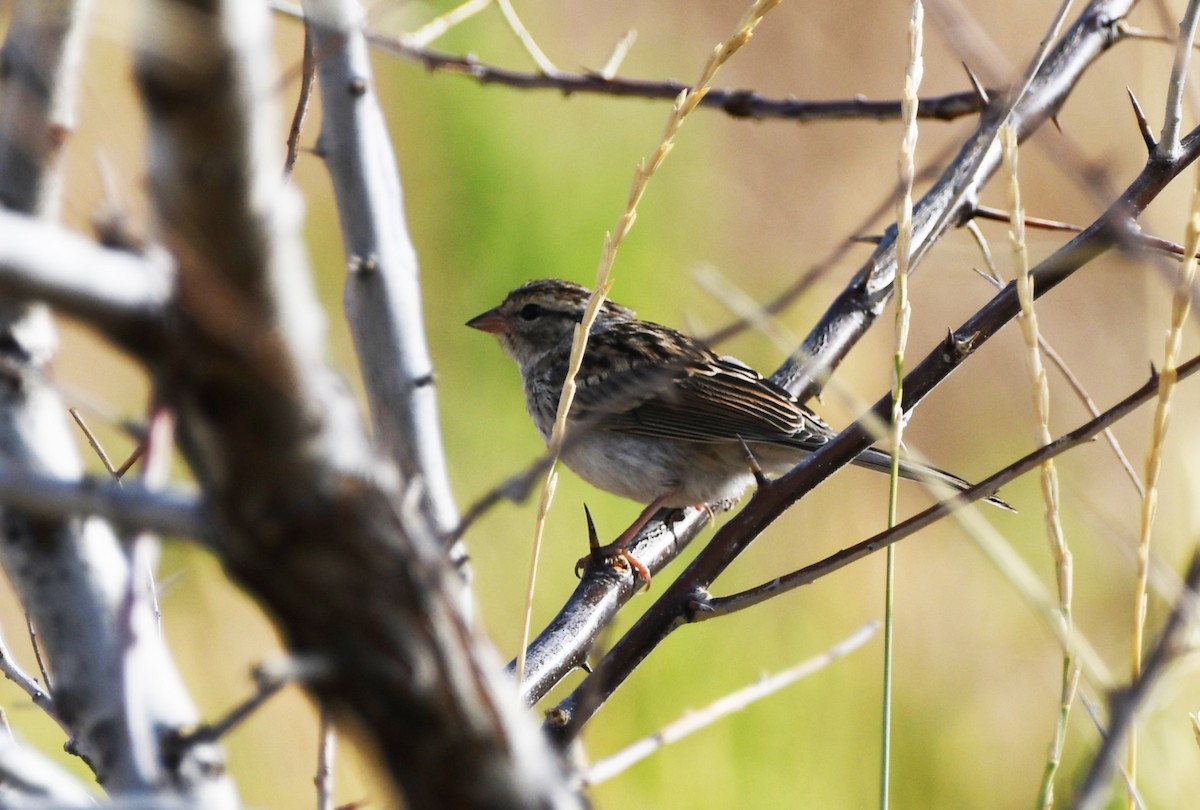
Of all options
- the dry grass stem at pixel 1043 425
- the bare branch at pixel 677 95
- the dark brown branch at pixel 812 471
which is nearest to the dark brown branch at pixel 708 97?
the bare branch at pixel 677 95

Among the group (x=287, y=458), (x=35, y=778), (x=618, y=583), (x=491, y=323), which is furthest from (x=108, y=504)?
(x=491, y=323)

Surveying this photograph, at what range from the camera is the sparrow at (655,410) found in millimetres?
3467

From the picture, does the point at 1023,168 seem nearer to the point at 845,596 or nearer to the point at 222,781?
the point at 845,596

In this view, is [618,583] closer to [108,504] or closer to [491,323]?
[108,504]

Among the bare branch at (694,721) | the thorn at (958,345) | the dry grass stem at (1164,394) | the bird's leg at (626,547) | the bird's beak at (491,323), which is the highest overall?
the bird's beak at (491,323)

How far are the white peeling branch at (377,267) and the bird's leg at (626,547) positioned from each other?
51 cm

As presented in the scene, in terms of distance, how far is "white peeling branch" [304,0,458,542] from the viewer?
1694 mm

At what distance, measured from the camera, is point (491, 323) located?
4332 mm

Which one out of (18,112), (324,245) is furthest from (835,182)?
(18,112)

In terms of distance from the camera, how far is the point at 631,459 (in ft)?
12.0

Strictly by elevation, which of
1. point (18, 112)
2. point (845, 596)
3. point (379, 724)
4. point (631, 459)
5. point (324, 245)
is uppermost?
point (324, 245)

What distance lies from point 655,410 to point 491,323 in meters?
0.86

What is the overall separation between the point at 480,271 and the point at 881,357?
6.36ft

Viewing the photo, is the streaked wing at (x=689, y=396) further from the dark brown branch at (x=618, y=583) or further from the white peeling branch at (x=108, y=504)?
the white peeling branch at (x=108, y=504)
